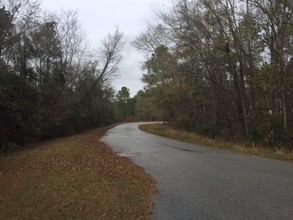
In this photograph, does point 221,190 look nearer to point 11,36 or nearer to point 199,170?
point 199,170

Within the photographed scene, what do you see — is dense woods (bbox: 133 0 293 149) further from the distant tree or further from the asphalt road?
the distant tree

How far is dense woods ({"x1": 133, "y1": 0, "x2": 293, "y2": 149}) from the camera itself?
19781 mm

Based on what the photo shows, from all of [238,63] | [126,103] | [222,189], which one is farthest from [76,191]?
[126,103]

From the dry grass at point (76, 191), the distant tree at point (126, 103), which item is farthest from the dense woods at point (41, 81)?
the distant tree at point (126, 103)

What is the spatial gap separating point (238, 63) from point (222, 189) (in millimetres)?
17762

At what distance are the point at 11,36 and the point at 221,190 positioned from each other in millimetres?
21814

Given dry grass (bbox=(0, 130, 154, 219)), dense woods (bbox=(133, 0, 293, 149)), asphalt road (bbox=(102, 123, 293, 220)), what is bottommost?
asphalt road (bbox=(102, 123, 293, 220))

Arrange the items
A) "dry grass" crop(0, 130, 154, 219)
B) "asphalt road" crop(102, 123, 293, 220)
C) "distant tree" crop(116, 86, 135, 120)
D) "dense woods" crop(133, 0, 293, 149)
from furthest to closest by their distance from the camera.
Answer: "distant tree" crop(116, 86, 135, 120) < "dense woods" crop(133, 0, 293, 149) < "dry grass" crop(0, 130, 154, 219) < "asphalt road" crop(102, 123, 293, 220)

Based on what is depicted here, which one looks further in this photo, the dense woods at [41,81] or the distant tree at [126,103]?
the distant tree at [126,103]

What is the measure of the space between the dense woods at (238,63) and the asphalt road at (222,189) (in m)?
8.23

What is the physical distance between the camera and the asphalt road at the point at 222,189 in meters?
6.41

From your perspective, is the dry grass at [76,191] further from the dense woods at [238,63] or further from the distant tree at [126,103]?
the distant tree at [126,103]

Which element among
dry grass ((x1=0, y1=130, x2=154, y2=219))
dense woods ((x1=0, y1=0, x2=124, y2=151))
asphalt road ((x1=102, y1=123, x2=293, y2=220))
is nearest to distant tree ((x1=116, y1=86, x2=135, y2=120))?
dense woods ((x1=0, y1=0, x2=124, y2=151))

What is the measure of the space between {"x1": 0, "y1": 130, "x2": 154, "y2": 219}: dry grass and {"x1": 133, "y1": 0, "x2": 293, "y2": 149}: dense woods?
11.6 m
